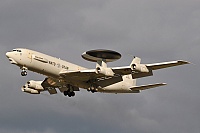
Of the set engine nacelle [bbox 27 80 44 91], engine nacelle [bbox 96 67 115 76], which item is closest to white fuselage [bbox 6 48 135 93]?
engine nacelle [bbox 96 67 115 76]

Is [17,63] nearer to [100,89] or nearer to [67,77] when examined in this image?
[67,77]

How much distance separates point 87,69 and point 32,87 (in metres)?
13.5

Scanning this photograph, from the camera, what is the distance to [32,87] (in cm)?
13325

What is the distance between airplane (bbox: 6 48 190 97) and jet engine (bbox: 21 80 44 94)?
3.31 meters

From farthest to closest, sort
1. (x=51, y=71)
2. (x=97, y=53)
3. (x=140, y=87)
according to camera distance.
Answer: (x=140, y=87) < (x=51, y=71) < (x=97, y=53)

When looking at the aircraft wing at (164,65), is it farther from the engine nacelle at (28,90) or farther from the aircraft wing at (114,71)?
the engine nacelle at (28,90)

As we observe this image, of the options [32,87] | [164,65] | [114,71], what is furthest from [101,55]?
[32,87]

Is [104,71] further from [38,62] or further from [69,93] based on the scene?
[69,93]

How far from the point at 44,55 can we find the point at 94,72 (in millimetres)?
9150

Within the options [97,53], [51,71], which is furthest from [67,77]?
[97,53]

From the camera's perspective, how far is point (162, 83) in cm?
12312

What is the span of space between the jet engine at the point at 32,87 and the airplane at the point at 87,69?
331cm

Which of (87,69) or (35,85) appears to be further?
(35,85)

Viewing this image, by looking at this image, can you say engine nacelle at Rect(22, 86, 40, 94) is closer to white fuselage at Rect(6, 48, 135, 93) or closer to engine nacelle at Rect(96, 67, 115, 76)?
white fuselage at Rect(6, 48, 135, 93)
